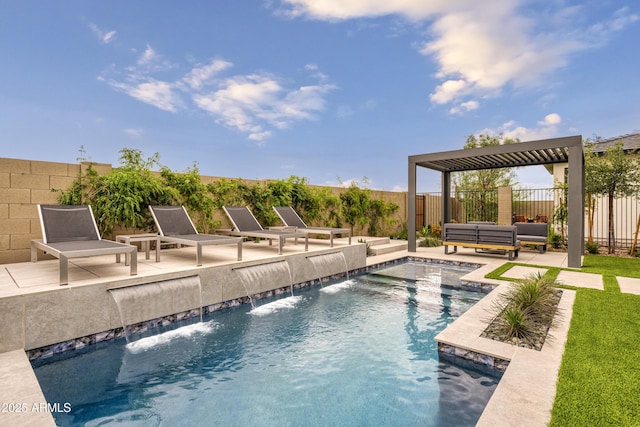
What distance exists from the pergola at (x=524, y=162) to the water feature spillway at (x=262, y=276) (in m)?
5.87

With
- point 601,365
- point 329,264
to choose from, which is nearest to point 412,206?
point 329,264

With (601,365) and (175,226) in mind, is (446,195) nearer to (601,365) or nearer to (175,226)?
(175,226)

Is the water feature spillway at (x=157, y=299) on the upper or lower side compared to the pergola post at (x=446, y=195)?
lower

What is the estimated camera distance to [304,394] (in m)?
2.98

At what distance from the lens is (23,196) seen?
6184 millimetres

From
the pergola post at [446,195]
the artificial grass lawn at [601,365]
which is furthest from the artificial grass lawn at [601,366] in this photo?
the pergola post at [446,195]

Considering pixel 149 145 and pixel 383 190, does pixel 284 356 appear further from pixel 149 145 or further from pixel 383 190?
pixel 383 190

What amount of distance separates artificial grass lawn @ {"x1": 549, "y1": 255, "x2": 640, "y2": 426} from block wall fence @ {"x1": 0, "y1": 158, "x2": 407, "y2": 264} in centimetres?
818

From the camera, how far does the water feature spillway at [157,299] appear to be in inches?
169

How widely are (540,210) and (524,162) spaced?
5704mm

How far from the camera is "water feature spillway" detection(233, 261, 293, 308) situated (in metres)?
5.81

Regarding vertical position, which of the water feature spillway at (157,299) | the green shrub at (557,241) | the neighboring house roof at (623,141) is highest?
the neighboring house roof at (623,141)

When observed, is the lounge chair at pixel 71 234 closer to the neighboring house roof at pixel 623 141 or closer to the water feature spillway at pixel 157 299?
the water feature spillway at pixel 157 299

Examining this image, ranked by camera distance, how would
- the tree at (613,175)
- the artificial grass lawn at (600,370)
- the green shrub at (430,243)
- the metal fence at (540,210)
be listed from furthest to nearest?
the metal fence at (540,210), the green shrub at (430,243), the tree at (613,175), the artificial grass lawn at (600,370)
